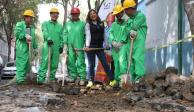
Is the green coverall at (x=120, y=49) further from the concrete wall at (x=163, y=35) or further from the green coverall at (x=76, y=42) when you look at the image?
the concrete wall at (x=163, y=35)

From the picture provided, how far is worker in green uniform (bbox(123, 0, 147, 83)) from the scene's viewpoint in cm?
1066

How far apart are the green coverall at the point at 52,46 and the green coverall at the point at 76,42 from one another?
33cm

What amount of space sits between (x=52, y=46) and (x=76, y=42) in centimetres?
78

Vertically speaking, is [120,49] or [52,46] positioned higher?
[52,46]

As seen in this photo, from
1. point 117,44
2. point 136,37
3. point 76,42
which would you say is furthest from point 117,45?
point 76,42

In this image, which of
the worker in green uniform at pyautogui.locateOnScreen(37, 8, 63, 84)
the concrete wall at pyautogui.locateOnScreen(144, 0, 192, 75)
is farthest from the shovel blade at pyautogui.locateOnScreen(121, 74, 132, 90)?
the worker in green uniform at pyautogui.locateOnScreen(37, 8, 63, 84)

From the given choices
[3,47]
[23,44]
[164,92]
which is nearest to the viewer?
[164,92]

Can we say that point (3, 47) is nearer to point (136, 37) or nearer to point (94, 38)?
point (94, 38)

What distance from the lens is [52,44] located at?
13391 mm

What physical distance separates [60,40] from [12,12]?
2953 cm

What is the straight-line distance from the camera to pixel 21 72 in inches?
531

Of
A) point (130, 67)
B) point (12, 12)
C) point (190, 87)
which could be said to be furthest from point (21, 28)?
point (12, 12)

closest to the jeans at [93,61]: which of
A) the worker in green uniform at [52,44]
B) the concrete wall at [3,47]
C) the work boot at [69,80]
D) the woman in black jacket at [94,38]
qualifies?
the woman in black jacket at [94,38]

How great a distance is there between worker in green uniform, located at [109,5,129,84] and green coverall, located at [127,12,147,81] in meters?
0.22
